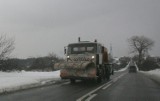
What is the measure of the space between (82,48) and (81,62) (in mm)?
2000

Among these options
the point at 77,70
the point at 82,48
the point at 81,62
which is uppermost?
the point at 82,48

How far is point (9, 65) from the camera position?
1229 inches

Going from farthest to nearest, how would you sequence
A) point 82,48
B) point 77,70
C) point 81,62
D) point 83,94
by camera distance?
point 82,48 < point 77,70 < point 81,62 < point 83,94

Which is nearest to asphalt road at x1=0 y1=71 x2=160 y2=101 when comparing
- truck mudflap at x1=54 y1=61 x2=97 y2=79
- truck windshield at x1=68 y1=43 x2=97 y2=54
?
truck mudflap at x1=54 y1=61 x2=97 y2=79

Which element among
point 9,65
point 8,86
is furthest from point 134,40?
point 8,86

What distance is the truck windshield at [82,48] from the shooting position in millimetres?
24406

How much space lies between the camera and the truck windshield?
2441cm

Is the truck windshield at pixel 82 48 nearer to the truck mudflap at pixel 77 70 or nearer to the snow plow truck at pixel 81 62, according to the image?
the snow plow truck at pixel 81 62

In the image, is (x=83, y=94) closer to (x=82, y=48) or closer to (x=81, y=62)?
(x=81, y=62)

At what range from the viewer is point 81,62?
900 inches

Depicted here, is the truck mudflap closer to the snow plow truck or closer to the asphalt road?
the snow plow truck

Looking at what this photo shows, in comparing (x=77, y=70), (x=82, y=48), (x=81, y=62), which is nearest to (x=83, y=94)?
(x=81, y=62)

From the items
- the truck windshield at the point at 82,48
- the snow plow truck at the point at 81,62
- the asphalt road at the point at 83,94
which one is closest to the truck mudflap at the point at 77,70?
the snow plow truck at the point at 81,62

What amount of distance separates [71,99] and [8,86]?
5.49m
